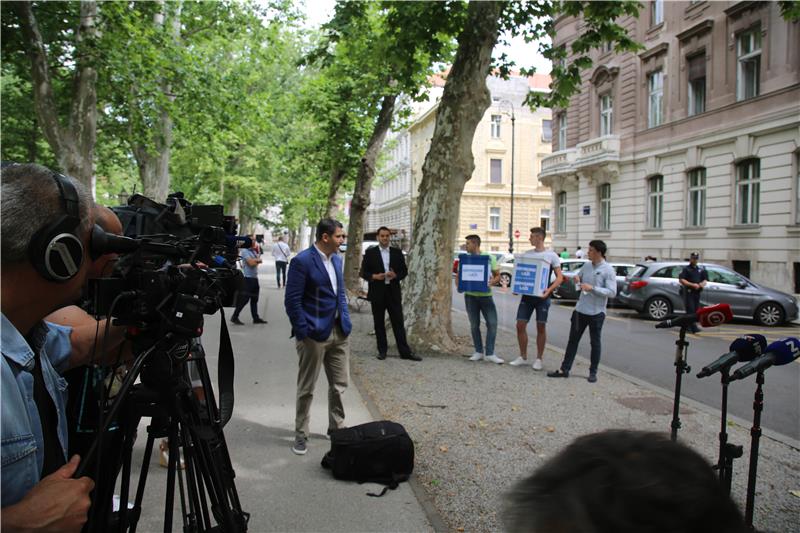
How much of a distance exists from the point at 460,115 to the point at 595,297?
3.88 meters

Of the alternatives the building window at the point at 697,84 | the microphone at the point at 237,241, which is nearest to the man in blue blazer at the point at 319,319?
the microphone at the point at 237,241

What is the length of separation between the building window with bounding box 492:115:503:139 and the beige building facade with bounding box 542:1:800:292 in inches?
766

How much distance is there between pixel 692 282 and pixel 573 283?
5685mm

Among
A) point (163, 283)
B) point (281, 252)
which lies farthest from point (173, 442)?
point (281, 252)

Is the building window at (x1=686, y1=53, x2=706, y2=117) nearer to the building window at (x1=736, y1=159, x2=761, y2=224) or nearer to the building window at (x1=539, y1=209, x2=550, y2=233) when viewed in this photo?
the building window at (x1=736, y1=159, x2=761, y2=224)

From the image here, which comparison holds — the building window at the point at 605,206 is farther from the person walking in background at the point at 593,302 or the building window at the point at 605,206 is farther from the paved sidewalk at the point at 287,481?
the paved sidewalk at the point at 287,481

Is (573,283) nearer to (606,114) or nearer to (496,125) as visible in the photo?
(606,114)

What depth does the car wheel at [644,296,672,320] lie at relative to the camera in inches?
627

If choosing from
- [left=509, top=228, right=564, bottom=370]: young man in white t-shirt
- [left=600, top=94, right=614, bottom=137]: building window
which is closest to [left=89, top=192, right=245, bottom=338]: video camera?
[left=509, top=228, right=564, bottom=370]: young man in white t-shirt

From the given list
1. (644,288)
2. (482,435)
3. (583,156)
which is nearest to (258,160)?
(583,156)

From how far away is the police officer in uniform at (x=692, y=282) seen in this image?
14320 millimetres

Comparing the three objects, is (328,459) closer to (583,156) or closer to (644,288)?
(644,288)

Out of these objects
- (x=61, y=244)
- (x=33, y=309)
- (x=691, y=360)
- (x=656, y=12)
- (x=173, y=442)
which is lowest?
(x=691, y=360)

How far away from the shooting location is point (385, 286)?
9.55 m
